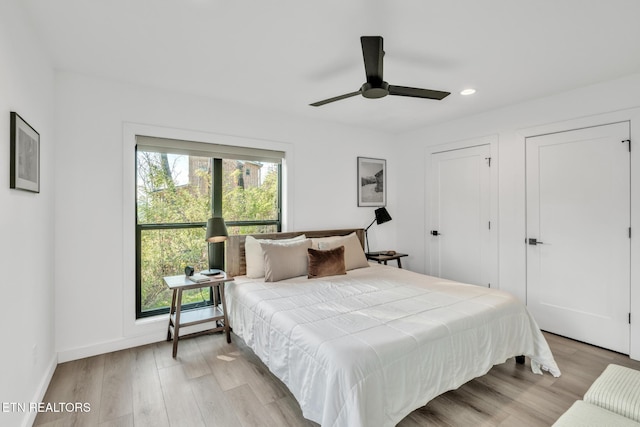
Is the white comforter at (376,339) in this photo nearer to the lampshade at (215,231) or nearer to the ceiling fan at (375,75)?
the lampshade at (215,231)

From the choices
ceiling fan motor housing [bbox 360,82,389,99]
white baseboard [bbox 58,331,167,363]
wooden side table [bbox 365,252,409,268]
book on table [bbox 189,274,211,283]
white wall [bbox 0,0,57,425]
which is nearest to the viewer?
white wall [bbox 0,0,57,425]

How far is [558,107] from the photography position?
317 centimetres

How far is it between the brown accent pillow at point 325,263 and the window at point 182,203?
894 millimetres

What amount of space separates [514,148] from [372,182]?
1.86 m

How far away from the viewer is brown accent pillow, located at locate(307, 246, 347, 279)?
10.7ft

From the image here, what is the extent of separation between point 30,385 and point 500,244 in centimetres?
441

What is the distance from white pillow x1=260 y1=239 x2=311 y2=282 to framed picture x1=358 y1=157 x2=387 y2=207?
157cm

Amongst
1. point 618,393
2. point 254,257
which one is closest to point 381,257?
point 254,257

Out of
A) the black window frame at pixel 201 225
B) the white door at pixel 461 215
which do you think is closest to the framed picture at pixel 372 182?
the white door at pixel 461 215

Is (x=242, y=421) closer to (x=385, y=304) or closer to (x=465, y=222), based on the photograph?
(x=385, y=304)

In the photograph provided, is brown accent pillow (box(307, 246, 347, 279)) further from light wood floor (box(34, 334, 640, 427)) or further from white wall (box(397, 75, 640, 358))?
white wall (box(397, 75, 640, 358))

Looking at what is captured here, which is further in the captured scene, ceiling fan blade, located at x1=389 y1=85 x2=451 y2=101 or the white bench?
ceiling fan blade, located at x1=389 y1=85 x2=451 y2=101

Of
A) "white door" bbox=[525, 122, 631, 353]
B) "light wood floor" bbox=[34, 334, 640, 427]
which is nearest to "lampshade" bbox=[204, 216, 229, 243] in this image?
"light wood floor" bbox=[34, 334, 640, 427]

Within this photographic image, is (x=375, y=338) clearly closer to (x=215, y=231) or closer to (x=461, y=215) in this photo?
(x=215, y=231)
